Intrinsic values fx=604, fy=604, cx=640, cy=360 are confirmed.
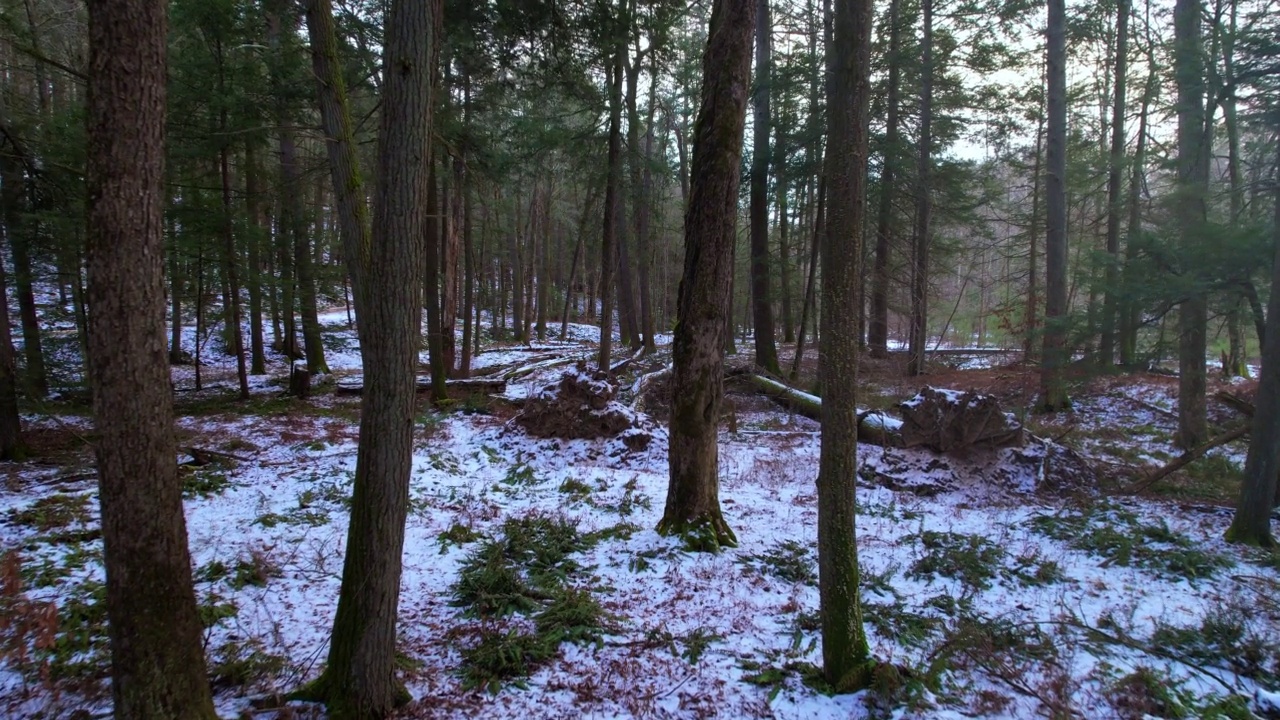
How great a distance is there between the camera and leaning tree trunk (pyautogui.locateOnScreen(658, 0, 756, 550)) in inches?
219

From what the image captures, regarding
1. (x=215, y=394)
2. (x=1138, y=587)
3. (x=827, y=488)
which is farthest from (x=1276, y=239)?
(x=215, y=394)

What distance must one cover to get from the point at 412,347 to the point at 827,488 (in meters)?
2.55

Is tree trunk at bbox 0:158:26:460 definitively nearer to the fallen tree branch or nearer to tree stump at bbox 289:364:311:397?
the fallen tree branch

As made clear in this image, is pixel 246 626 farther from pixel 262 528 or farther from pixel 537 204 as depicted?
Answer: pixel 537 204

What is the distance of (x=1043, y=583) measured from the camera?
5.44m

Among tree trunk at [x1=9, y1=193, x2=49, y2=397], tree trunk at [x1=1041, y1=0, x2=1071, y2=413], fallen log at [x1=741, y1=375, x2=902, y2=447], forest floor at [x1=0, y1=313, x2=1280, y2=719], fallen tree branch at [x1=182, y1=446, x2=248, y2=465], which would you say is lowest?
forest floor at [x1=0, y1=313, x2=1280, y2=719]

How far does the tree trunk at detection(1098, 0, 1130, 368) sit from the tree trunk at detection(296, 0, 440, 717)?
9465 mm

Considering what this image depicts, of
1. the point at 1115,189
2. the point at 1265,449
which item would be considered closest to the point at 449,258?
the point at 1265,449

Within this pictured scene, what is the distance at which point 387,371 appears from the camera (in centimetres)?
321

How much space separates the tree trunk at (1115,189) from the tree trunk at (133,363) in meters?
10.6

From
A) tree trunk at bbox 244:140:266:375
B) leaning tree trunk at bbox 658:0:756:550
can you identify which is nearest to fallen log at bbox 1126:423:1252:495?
leaning tree trunk at bbox 658:0:756:550

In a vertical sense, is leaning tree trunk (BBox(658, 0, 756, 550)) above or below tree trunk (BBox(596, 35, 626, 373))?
below

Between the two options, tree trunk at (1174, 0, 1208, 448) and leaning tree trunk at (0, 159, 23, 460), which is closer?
leaning tree trunk at (0, 159, 23, 460)

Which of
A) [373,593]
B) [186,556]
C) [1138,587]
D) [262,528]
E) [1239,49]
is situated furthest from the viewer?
[1239,49]
